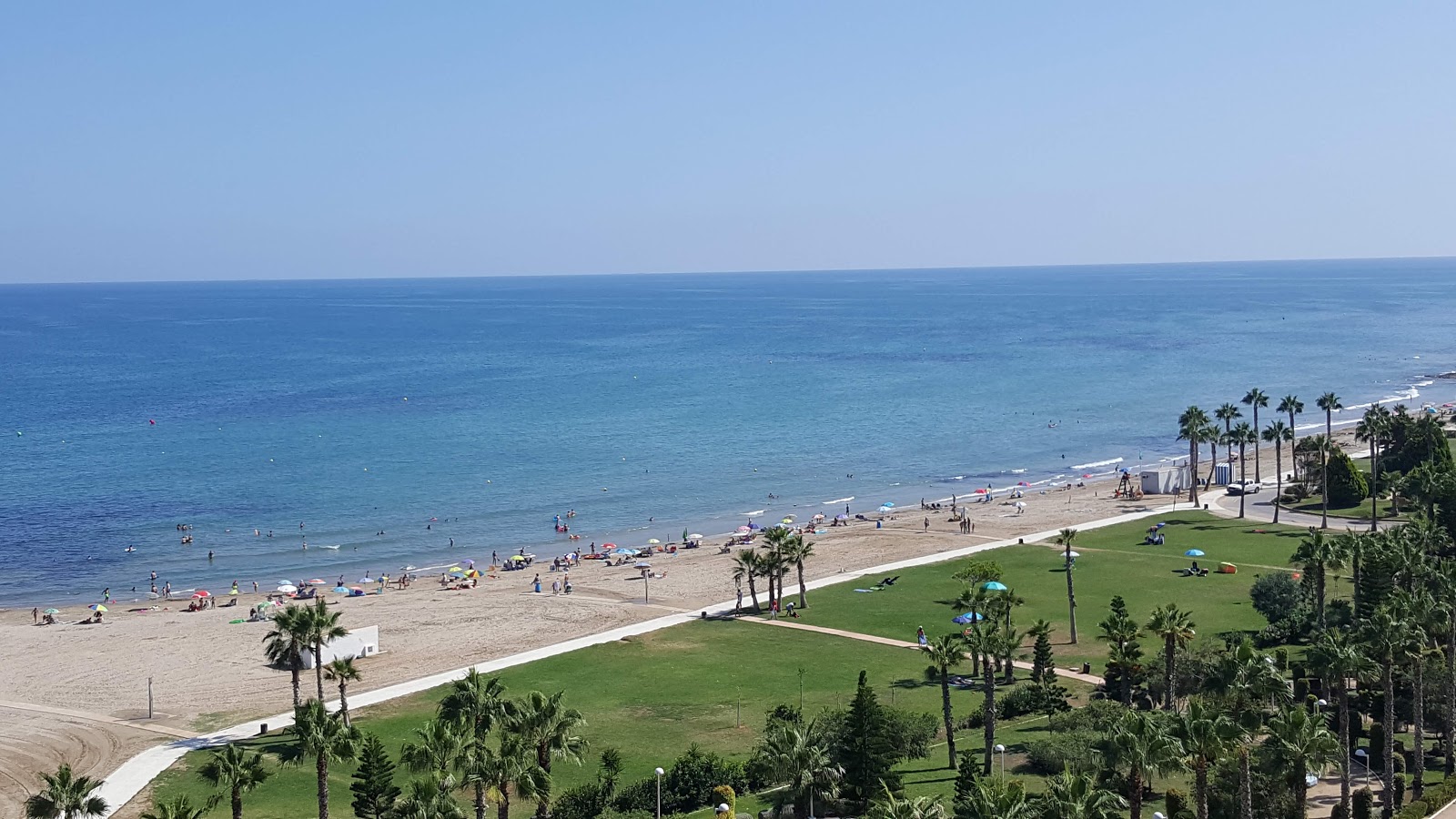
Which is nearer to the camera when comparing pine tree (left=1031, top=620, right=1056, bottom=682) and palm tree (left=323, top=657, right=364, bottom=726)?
palm tree (left=323, top=657, right=364, bottom=726)

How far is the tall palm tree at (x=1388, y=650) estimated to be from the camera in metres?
33.6

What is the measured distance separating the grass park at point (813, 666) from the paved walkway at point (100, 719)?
443 cm

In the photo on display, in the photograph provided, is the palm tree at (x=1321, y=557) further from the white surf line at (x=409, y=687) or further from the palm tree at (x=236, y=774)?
the palm tree at (x=236, y=774)

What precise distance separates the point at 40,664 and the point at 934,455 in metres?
80.0

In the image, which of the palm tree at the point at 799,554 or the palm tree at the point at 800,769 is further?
the palm tree at the point at 799,554

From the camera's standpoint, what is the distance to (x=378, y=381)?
563ft

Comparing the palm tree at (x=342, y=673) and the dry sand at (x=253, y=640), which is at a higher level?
the palm tree at (x=342, y=673)

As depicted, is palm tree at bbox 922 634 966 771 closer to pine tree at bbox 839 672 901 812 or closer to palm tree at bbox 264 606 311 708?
pine tree at bbox 839 672 901 812

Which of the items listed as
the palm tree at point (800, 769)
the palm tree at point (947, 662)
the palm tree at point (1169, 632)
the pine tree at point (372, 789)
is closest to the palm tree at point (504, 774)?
the pine tree at point (372, 789)

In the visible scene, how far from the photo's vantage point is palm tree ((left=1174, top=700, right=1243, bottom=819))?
27172 mm

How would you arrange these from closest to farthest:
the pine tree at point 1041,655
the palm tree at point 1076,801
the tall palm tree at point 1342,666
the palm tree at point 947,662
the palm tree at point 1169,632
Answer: the palm tree at point 1076,801
the tall palm tree at point 1342,666
the palm tree at point 1169,632
the palm tree at point 947,662
the pine tree at point 1041,655

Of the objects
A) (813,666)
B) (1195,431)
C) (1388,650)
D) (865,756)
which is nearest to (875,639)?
(813,666)

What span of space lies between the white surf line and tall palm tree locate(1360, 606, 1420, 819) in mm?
27823

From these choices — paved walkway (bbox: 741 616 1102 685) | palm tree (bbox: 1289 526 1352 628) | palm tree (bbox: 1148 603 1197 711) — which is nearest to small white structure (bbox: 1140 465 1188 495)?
paved walkway (bbox: 741 616 1102 685)
